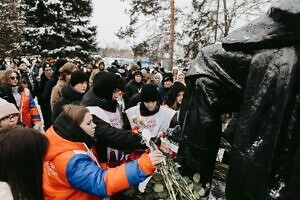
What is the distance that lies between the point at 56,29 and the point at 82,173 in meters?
27.0

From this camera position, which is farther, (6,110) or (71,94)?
(71,94)

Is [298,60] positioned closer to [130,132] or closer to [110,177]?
[110,177]

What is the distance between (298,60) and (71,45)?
27.9 m

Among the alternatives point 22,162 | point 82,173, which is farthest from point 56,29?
point 22,162

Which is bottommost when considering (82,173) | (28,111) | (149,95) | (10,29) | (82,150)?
(28,111)

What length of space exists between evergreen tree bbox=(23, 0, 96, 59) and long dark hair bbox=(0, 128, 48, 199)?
26657 millimetres

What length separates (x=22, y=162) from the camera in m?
2.08

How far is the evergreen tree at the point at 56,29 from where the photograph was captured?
A: 1110 inches

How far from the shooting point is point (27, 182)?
2092mm

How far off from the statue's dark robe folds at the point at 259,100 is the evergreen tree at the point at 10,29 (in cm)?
2897

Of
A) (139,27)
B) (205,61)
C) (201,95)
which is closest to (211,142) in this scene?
(201,95)

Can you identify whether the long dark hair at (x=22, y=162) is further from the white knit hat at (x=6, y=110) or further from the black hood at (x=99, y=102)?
the white knit hat at (x=6, y=110)

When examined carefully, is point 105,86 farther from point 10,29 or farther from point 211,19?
point 10,29

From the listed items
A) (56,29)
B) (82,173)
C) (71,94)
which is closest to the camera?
(82,173)
